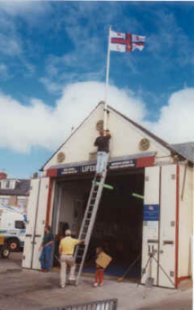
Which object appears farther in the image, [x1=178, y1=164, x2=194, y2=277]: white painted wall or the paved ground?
[x1=178, y1=164, x2=194, y2=277]: white painted wall

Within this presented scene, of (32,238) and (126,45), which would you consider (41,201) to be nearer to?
(32,238)

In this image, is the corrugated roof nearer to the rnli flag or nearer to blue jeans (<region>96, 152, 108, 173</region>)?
blue jeans (<region>96, 152, 108, 173</region>)

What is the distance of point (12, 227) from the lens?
93.8 feet

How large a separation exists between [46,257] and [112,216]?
8.17m

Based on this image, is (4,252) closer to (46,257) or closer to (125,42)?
(46,257)

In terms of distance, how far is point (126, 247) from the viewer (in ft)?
80.3

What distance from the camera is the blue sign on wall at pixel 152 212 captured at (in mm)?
13874

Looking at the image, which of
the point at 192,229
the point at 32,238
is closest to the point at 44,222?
the point at 32,238

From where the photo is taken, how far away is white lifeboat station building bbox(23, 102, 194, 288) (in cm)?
1344

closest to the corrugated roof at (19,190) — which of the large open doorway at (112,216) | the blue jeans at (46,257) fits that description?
the large open doorway at (112,216)

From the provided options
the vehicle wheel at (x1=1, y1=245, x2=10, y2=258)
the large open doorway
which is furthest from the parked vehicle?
the large open doorway

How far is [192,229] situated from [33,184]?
24.9ft

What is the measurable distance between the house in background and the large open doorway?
1028 inches

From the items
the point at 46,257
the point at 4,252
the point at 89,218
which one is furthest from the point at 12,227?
Result: the point at 89,218
